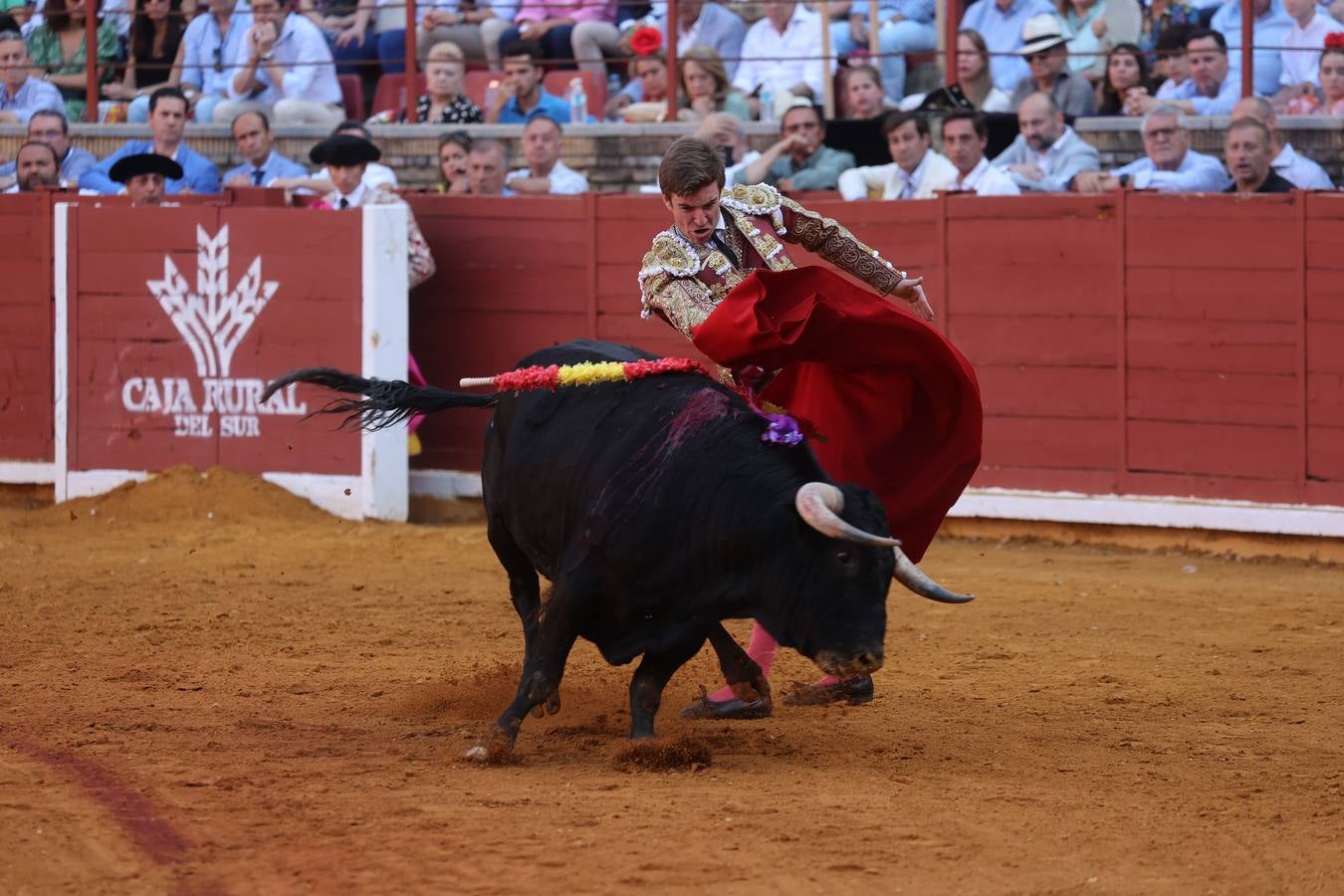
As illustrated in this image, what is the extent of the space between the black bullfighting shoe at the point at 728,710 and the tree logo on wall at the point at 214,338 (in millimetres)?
4241

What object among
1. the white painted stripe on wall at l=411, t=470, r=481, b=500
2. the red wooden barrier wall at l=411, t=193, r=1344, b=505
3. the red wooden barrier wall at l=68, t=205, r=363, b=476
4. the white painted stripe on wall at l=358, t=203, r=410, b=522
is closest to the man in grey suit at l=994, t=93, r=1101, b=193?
the red wooden barrier wall at l=411, t=193, r=1344, b=505

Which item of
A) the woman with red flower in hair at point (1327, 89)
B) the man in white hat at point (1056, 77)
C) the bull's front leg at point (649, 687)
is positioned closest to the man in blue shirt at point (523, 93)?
the man in white hat at point (1056, 77)

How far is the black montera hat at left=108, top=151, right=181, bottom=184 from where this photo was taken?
29.0 feet

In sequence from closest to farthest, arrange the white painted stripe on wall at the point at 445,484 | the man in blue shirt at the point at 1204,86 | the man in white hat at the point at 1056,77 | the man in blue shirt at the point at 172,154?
the man in blue shirt at the point at 1204,86
the man in white hat at the point at 1056,77
the white painted stripe on wall at the point at 445,484
the man in blue shirt at the point at 172,154

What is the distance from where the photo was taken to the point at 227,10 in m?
10.9

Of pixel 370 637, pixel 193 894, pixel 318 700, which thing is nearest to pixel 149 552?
pixel 370 637

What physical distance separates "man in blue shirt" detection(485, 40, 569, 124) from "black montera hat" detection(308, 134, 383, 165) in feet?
4.13

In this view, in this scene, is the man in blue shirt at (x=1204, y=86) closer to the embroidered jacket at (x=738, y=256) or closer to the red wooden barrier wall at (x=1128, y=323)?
the red wooden barrier wall at (x=1128, y=323)

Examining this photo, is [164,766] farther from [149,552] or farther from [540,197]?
[540,197]

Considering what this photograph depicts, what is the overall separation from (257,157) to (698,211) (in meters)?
5.89

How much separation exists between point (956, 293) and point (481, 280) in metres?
2.17

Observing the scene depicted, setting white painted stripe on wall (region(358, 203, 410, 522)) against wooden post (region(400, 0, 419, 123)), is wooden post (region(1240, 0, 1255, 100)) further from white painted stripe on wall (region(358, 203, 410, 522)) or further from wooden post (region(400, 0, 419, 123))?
wooden post (region(400, 0, 419, 123))

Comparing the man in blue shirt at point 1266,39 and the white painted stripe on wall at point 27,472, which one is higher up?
the man in blue shirt at point 1266,39

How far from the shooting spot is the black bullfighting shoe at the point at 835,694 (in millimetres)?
4801
